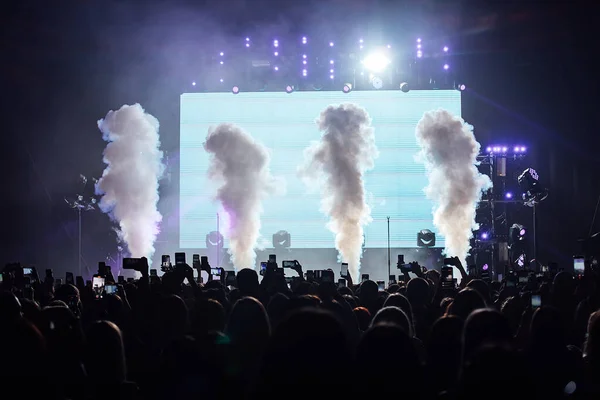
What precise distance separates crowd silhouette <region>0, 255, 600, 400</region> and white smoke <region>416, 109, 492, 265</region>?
17436 millimetres

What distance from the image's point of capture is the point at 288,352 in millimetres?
2535

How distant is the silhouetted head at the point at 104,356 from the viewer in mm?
3693

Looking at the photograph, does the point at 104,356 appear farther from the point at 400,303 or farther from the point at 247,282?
the point at 247,282

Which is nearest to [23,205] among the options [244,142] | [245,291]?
[244,142]

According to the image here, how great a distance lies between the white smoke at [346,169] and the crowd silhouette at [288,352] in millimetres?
17003

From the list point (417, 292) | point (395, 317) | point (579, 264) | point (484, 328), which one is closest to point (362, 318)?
point (417, 292)

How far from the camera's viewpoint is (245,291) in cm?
669

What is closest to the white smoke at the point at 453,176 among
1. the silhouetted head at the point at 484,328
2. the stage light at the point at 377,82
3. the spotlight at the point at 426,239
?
the spotlight at the point at 426,239

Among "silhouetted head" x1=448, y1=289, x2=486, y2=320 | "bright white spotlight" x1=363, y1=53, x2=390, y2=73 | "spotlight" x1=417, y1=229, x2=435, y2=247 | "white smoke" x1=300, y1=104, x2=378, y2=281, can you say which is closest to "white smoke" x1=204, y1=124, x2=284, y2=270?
"white smoke" x1=300, y1=104, x2=378, y2=281

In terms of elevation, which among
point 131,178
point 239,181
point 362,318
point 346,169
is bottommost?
point 362,318

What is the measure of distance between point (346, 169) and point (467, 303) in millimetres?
18824

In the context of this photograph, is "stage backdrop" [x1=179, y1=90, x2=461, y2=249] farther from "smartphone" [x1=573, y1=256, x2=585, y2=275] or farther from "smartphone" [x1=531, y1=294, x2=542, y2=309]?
"smartphone" [x1=531, y1=294, x2=542, y2=309]

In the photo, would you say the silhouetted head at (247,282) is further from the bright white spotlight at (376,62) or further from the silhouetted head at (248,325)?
the bright white spotlight at (376,62)

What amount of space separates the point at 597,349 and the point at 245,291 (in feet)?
11.9
